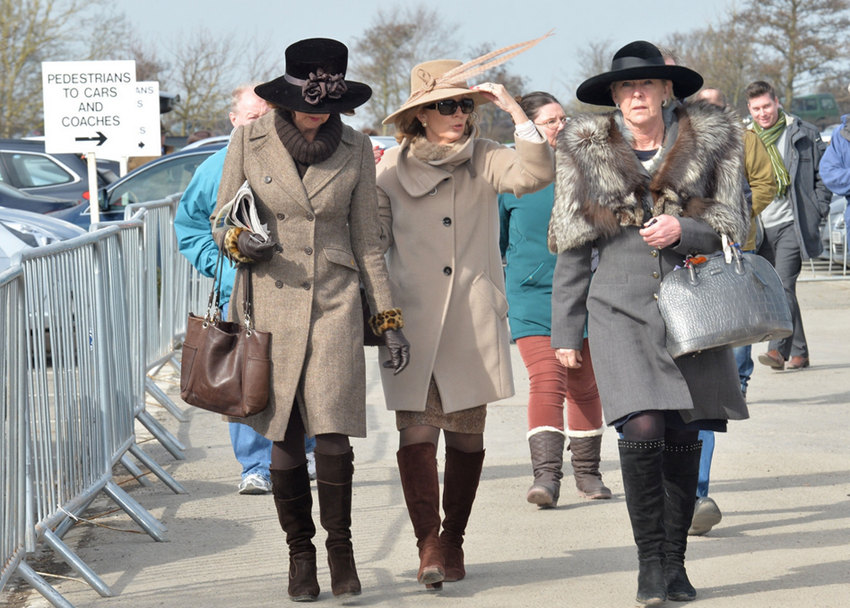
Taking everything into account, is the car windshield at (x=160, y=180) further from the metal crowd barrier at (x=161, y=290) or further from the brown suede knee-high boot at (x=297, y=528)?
the brown suede knee-high boot at (x=297, y=528)

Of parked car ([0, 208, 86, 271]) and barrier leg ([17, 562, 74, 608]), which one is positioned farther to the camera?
parked car ([0, 208, 86, 271])

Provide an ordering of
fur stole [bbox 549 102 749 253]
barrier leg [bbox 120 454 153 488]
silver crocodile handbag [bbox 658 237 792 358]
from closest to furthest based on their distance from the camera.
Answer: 1. silver crocodile handbag [bbox 658 237 792 358]
2. fur stole [bbox 549 102 749 253]
3. barrier leg [bbox 120 454 153 488]

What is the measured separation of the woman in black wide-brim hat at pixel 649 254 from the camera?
15.9 feet

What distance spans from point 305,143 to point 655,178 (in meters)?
1.23

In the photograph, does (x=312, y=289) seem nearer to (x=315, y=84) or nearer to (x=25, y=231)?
(x=315, y=84)

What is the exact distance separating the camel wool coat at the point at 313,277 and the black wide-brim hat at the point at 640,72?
883mm

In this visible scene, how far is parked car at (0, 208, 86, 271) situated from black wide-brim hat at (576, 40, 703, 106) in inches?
278

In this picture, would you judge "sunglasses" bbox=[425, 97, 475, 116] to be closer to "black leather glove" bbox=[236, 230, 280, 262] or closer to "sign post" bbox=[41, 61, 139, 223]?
"black leather glove" bbox=[236, 230, 280, 262]

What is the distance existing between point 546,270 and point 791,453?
6.16ft

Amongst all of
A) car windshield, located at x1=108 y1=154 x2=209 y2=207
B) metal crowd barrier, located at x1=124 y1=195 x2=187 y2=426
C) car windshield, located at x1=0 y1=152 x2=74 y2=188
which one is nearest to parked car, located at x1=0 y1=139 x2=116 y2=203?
car windshield, located at x1=0 y1=152 x2=74 y2=188

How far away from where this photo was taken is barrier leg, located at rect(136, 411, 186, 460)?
305 inches

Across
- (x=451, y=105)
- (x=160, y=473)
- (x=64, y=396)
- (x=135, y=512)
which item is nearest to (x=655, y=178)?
(x=451, y=105)

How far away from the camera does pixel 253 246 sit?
4.83 meters

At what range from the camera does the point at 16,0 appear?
38844mm
